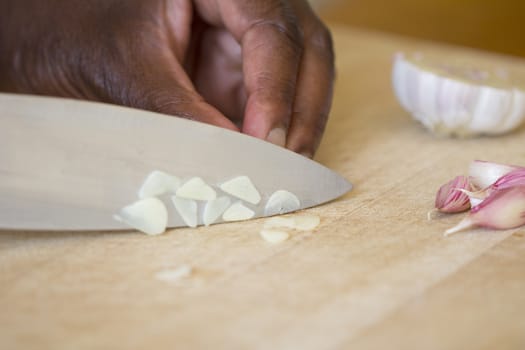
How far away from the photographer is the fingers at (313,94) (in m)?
1.03

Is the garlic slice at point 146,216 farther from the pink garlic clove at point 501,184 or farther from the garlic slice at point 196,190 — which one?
the pink garlic clove at point 501,184

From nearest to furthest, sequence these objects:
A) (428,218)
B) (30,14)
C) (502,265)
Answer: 1. (502,265)
2. (428,218)
3. (30,14)

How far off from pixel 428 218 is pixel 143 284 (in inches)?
15.0

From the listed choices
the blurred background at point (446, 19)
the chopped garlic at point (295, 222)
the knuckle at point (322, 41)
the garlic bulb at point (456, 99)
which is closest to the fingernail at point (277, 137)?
the chopped garlic at point (295, 222)

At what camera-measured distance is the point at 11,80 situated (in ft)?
4.15

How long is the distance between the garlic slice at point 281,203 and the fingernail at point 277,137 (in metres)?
0.07

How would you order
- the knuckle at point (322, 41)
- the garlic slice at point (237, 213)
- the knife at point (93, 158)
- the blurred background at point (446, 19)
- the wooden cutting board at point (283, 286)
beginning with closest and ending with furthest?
the wooden cutting board at point (283, 286), the knife at point (93, 158), the garlic slice at point (237, 213), the knuckle at point (322, 41), the blurred background at point (446, 19)

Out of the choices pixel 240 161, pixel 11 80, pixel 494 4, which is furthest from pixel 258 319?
pixel 494 4

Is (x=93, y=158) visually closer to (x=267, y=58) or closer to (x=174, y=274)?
(x=174, y=274)

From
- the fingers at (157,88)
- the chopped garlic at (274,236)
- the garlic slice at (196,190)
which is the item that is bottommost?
the chopped garlic at (274,236)

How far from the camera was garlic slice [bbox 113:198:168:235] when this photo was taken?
0.86 metres

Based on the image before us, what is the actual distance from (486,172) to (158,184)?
1.45ft

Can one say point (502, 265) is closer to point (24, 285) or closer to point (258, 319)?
point (258, 319)

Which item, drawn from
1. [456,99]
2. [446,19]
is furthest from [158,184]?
[446,19]
